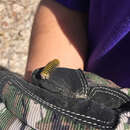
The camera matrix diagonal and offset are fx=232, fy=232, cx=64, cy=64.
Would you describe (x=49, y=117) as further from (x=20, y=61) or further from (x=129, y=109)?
(x=20, y=61)

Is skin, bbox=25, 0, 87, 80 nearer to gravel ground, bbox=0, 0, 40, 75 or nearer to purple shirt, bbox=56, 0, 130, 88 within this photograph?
purple shirt, bbox=56, 0, 130, 88

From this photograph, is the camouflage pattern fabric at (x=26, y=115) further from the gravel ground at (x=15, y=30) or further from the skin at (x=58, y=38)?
the gravel ground at (x=15, y=30)

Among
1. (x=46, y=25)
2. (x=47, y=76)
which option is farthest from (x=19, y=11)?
(x=47, y=76)

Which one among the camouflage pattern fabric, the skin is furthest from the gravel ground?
the camouflage pattern fabric

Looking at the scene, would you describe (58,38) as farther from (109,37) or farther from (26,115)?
(26,115)

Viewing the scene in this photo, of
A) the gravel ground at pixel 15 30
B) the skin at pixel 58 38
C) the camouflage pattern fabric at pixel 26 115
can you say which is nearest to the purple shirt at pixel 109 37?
the skin at pixel 58 38

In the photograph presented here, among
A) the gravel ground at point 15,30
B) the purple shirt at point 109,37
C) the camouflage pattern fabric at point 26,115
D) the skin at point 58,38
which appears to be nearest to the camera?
the camouflage pattern fabric at point 26,115
